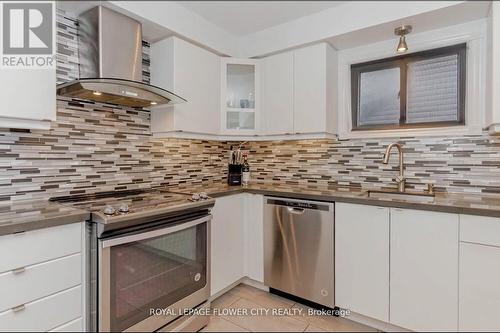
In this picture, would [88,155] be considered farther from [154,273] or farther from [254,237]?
[254,237]

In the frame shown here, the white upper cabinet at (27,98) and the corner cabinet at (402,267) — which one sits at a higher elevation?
the white upper cabinet at (27,98)

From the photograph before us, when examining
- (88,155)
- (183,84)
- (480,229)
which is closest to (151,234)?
(88,155)

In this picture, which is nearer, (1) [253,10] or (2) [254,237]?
(1) [253,10]

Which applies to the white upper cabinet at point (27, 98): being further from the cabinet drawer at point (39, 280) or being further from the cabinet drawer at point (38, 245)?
the cabinet drawer at point (39, 280)

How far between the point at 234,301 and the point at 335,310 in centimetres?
69

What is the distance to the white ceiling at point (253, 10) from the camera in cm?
167

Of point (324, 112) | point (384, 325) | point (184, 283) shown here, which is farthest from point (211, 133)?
point (384, 325)

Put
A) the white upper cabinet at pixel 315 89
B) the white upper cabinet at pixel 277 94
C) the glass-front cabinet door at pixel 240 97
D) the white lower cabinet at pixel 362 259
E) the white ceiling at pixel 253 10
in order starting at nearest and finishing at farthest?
the white lower cabinet at pixel 362 259 → the white ceiling at pixel 253 10 → the white upper cabinet at pixel 315 89 → the white upper cabinet at pixel 277 94 → the glass-front cabinet door at pixel 240 97

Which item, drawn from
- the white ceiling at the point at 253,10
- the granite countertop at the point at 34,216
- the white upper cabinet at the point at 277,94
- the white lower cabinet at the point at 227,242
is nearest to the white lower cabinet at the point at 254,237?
the white lower cabinet at the point at 227,242

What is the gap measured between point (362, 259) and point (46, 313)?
158cm

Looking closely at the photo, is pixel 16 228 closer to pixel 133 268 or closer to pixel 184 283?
pixel 133 268

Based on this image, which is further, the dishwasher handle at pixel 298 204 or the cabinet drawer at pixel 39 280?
the dishwasher handle at pixel 298 204

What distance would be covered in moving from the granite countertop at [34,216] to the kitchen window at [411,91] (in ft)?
6.40

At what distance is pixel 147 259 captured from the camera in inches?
52.5
